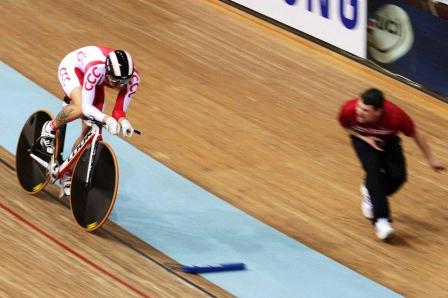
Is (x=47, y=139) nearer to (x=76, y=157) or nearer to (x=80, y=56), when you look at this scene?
(x=76, y=157)

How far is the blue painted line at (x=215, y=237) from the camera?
775cm

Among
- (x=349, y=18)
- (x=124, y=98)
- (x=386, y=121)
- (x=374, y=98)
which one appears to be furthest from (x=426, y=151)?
(x=349, y=18)

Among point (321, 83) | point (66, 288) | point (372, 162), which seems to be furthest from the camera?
point (321, 83)

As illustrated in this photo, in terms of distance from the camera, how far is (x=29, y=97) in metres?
10.4

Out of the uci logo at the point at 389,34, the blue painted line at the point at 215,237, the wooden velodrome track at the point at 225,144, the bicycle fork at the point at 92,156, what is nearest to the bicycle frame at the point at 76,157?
the bicycle fork at the point at 92,156

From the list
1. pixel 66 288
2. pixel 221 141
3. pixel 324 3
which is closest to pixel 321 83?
pixel 324 3

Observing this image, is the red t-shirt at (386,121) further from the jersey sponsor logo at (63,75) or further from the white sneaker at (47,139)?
the white sneaker at (47,139)

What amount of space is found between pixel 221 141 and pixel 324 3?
107 inches

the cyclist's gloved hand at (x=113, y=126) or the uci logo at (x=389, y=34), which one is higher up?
the cyclist's gloved hand at (x=113, y=126)

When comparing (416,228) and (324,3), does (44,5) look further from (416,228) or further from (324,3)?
(416,228)

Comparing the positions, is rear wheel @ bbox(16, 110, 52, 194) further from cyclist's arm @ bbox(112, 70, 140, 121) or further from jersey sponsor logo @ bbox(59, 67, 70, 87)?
cyclist's arm @ bbox(112, 70, 140, 121)

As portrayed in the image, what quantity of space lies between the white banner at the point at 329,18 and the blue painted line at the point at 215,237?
321 cm

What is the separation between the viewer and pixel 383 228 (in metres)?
8.42

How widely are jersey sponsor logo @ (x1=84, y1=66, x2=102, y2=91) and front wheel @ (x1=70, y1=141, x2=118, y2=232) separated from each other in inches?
16.2
